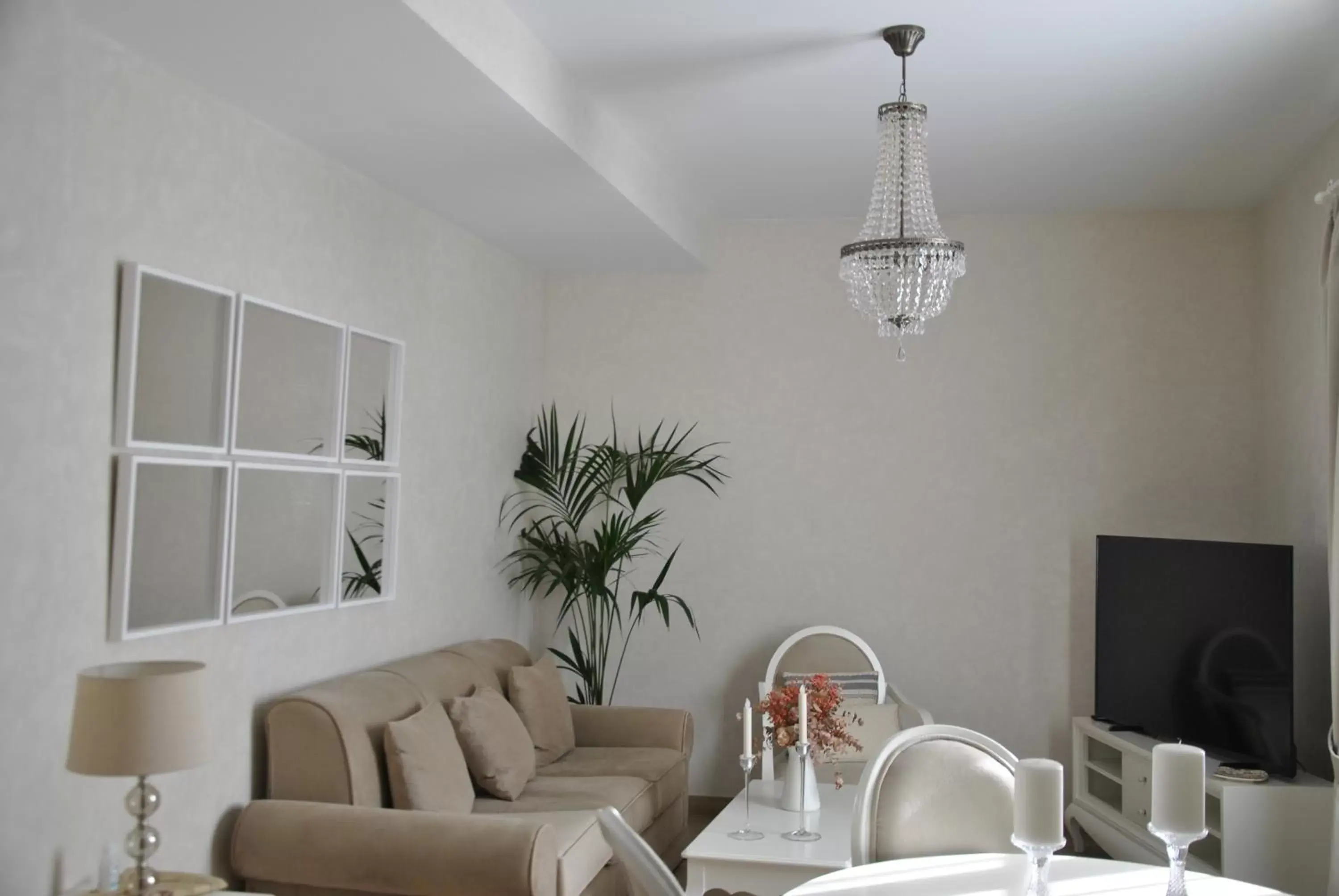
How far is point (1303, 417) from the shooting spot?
4551 mm

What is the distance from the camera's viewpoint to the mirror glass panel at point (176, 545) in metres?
2.89

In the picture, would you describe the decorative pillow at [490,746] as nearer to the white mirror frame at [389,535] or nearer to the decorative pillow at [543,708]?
the decorative pillow at [543,708]

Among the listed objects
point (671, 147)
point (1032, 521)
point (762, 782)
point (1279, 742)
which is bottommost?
point (762, 782)

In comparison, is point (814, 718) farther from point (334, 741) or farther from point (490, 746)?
point (334, 741)

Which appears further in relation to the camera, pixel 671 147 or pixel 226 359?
pixel 671 147

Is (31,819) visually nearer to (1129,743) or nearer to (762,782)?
(762,782)

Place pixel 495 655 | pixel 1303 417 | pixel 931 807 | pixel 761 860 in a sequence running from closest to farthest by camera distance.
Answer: pixel 931 807, pixel 761 860, pixel 1303 417, pixel 495 655

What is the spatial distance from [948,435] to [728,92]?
7.48 feet

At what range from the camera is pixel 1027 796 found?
1.86m

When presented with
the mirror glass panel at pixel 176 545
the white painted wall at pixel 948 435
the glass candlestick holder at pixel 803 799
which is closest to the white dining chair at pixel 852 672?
the white painted wall at pixel 948 435

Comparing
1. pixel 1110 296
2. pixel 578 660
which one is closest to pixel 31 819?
pixel 578 660

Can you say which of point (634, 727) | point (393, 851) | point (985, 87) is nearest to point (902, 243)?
point (985, 87)

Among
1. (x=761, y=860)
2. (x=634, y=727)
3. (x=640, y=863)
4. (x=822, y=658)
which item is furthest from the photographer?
(x=822, y=658)

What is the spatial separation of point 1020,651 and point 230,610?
11.9ft
